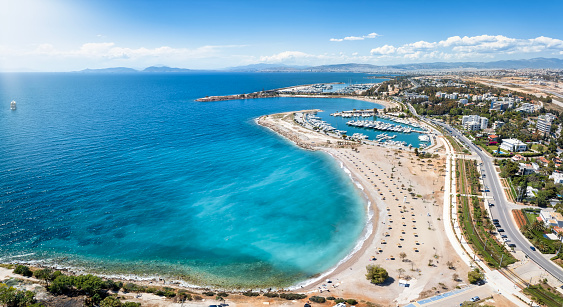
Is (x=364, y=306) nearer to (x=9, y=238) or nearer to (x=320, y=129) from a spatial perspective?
(x=9, y=238)

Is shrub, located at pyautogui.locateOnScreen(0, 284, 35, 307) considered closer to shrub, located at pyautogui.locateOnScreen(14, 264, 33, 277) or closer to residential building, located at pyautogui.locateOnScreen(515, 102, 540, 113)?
shrub, located at pyautogui.locateOnScreen(14, 264, 33, 277)

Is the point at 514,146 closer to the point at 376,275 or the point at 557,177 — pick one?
the point at 557,177

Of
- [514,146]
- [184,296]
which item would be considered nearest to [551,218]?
[514,146]

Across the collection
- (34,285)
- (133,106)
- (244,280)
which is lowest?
(244,280)

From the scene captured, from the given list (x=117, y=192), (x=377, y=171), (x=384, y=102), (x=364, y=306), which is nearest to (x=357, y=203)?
(x=377, y=171)

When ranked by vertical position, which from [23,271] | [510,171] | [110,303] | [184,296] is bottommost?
[184,296]

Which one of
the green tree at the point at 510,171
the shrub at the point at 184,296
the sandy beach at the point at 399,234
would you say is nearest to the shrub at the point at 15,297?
the shrub at the point at 184,296
